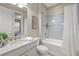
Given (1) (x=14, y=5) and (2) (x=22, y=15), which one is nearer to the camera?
(1) (x=14, y=5)

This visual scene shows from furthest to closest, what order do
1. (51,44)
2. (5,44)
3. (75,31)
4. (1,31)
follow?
1. (51,44)
2. (75,31)
3. (1,31)
4. (5,44)

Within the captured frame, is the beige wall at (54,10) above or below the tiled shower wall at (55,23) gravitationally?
above

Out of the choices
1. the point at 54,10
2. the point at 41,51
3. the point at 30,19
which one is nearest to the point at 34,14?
the point at 30,19

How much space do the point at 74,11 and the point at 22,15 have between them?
1440 mm

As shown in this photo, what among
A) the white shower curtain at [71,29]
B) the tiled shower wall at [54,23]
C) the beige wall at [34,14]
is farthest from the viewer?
the tiled shower wall at [54,23]

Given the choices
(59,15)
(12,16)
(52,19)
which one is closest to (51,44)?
(52,19)

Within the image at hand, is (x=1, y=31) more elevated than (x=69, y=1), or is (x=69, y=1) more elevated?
(x=69, y=1)

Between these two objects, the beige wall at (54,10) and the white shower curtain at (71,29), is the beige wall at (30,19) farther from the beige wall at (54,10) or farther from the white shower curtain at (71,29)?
the white shower curtain at (71,29)

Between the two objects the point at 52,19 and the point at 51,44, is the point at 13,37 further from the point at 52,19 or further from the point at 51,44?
the point at 52,19

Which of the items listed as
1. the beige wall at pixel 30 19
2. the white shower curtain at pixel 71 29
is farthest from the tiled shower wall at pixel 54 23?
the white shower curtain at pixel 71 29

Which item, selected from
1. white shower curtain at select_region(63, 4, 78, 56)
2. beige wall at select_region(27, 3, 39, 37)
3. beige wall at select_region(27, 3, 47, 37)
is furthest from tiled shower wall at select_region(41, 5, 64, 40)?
white shower curtain at select_region(63, 4, 78, 56)

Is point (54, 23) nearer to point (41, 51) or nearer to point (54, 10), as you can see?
point (54, 10)

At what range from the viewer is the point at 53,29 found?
3.62m

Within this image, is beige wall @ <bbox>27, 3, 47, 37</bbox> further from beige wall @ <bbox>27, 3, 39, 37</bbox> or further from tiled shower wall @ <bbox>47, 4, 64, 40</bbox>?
tiled shower wall @ <bbox>47, 4, 64, 40</bbox>
